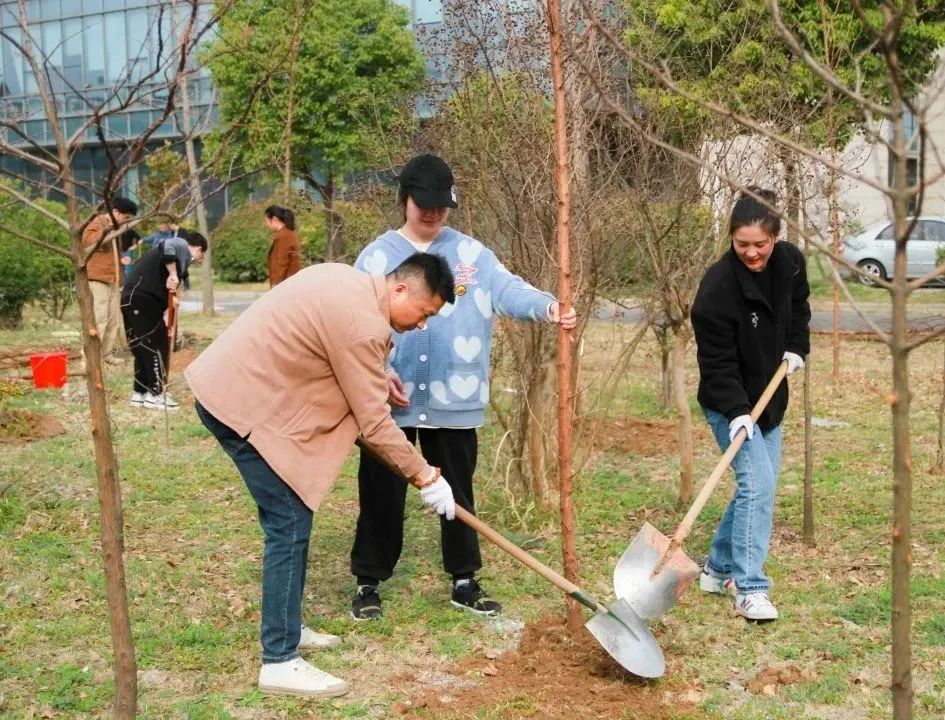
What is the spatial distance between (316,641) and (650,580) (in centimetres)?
123

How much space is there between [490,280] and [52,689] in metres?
2.09

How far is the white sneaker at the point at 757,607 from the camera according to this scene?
433 centimetres

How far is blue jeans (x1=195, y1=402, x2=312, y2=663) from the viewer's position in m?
3.62

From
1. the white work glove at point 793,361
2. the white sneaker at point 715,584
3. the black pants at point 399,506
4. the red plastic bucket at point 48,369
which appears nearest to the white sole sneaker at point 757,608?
the white sneaker at point 715,584

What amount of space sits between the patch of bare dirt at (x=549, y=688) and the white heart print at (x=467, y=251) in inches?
55.7

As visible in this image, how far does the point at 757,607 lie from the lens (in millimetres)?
4340

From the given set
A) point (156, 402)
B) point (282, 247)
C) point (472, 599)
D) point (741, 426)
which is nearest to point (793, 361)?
point (741, 426)

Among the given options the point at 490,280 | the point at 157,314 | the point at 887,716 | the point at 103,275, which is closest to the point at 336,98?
the point at 103,275

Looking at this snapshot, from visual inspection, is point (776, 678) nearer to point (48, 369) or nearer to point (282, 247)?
point (48, 369)

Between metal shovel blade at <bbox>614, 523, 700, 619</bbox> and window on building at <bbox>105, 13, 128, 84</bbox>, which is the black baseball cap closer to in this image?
metal shovel blade at <bbox>614, 523, 700, 619</bbox>

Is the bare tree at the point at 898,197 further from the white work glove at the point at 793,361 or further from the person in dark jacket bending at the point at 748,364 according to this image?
the white work glove at the point at 793,361

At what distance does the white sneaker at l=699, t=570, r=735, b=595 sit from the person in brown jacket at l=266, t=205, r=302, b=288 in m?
6.49

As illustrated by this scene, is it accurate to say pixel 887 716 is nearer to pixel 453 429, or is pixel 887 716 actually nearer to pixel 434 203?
pixel 453 429

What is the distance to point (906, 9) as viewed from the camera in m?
1.96
